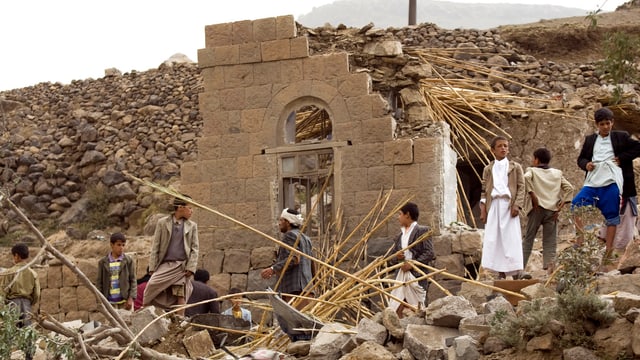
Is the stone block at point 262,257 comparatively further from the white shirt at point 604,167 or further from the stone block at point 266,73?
the white shirt at point 604,167

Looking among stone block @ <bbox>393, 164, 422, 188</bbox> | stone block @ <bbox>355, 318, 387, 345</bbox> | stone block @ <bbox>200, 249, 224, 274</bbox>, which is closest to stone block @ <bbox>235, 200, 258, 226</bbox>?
stone block @ <bbox>200, 249, 224, 274</bbox>

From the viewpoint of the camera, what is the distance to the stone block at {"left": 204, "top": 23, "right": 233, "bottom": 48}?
14391 millimetres

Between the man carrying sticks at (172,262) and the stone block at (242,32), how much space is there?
339 cm

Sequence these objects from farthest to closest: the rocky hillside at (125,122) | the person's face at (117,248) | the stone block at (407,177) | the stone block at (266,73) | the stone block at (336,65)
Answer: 1. the rocky hillside at (125,122)
2. the stone block at (266,73)
3. the stone block at (336,65)
4. the stone block at (407,177)
5. the person's face at (117,248)

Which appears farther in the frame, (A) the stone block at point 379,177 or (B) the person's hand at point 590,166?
(A) the stone block at point 379,177

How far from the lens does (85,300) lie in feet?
50.9

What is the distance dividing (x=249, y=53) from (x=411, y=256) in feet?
15.2

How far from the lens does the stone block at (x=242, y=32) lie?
14266 millimetres

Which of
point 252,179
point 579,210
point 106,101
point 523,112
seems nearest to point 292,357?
point 579,210

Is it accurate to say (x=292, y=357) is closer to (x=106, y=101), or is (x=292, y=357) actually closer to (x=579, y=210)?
(x=579, y=210)

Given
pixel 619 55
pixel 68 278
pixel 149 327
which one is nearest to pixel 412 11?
pixel 68 278

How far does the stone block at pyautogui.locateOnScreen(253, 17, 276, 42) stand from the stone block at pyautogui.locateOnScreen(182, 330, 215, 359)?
5235mm

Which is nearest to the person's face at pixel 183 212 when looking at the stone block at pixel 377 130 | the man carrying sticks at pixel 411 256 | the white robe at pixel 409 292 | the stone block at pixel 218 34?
the man carrying sticks at pixel 411 256

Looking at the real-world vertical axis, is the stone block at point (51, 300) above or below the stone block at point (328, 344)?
below
